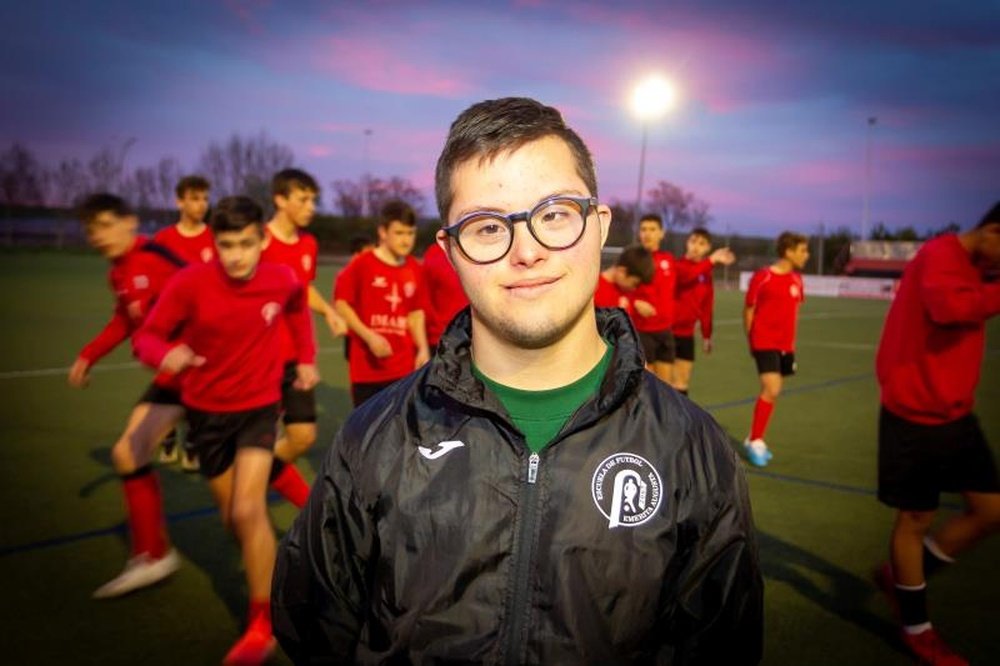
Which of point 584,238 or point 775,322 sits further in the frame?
point 775,322

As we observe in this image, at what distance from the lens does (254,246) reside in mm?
4512

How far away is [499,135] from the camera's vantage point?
5.93 feet

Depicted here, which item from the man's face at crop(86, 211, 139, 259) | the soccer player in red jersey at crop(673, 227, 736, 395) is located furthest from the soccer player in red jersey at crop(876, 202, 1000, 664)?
the soccer player in red jersey at crop(673, 227, 736, 395)

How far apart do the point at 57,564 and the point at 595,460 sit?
4354 mm

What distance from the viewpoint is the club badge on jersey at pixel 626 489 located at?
1779mm

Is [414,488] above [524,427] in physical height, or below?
below

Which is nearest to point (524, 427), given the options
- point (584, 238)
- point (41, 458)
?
point (584, 238)

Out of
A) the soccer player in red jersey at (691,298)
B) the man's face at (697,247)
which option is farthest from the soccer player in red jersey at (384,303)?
the man's face at (697,247)

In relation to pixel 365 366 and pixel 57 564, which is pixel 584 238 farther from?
pixel 365 366

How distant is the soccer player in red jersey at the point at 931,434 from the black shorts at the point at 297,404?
144 inches

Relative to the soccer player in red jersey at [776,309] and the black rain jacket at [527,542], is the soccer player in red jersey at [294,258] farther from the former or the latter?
the soccer player in red jersey at [776,309]

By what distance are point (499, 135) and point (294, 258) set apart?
540 centimetres

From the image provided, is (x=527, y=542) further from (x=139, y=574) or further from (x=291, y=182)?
(x=291, y=182)

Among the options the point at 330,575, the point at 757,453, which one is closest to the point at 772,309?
the point at 757,453
